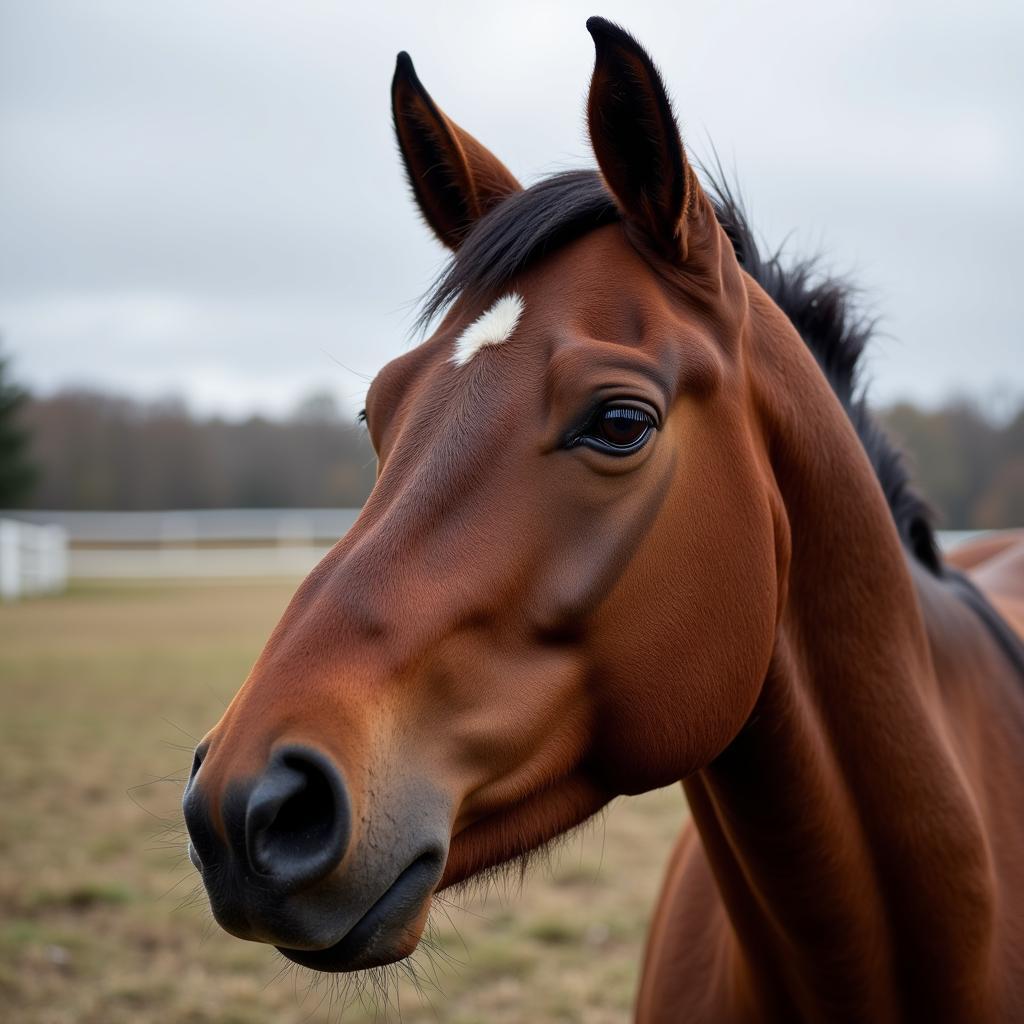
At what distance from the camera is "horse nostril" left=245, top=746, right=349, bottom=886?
1.25 metres

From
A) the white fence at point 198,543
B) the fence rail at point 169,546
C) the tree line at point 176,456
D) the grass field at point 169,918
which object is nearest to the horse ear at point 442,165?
the grass field at point 169,918

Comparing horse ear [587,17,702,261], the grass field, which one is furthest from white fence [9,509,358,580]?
horse ear [587,17,702,261]

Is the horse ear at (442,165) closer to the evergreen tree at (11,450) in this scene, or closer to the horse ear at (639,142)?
the horse ear at (639,142)

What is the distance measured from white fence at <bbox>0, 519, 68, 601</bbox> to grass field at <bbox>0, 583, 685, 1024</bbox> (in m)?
14.7

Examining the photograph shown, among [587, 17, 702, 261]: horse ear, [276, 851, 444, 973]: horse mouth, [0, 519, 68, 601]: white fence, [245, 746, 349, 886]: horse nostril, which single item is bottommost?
[0, 519, 68, 601]: white fence

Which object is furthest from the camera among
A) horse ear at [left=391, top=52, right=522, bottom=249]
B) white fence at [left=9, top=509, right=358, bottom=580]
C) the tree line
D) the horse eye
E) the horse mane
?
the tree line

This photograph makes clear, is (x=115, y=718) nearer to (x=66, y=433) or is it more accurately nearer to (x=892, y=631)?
(x=892, y=631)

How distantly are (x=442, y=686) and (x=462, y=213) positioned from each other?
4.15 feet

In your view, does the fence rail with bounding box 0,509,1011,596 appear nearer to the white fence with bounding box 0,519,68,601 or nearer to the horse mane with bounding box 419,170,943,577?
the white fence with bounding box 0,519,68,601

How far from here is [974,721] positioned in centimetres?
230

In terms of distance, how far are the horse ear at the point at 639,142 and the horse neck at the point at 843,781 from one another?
0.33m

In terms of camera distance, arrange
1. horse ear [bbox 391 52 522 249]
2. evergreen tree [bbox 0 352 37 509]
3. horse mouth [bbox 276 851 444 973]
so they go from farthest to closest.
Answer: evergreen tree [bbox 0 352 37 509]
horse ear [bbox 391 52 522 249]
horse mouth [bbox 276 851 444 973]

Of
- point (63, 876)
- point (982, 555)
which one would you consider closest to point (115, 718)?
point (63, 876)

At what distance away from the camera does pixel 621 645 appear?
1.60 meters
